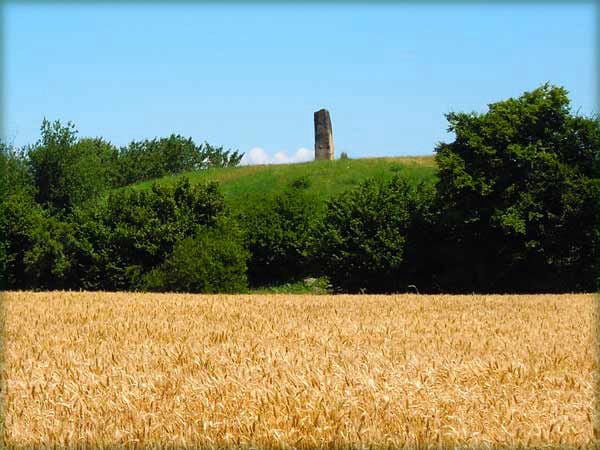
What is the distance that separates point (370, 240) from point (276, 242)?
10586 mm

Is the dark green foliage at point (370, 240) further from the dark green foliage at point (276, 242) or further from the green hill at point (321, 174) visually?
the green hill at point (321, 174)

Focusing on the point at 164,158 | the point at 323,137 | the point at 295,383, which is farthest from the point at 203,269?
the point at 164,158

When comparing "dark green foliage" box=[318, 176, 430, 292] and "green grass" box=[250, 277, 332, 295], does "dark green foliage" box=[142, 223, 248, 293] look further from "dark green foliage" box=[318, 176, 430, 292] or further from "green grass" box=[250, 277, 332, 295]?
"green grass" box=[250, 277, 332, 295]

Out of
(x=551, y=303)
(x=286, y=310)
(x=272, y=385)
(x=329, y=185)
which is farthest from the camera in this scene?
(x=329, y=185)

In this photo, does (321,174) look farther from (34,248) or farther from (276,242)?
(34,248)

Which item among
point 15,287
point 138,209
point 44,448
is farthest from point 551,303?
point 15,287

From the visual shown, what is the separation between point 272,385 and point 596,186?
35394mm

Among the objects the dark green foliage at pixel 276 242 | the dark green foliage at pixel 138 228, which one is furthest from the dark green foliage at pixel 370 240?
the dark green foliage at pixel 138 228

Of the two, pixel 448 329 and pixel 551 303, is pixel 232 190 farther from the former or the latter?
pixel 448 329

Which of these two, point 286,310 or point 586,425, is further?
point 286,310

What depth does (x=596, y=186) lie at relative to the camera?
41.8 metres

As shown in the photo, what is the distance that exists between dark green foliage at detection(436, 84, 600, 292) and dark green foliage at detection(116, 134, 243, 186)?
216 ft

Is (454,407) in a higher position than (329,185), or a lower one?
lower

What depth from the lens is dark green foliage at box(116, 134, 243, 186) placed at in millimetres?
105875
